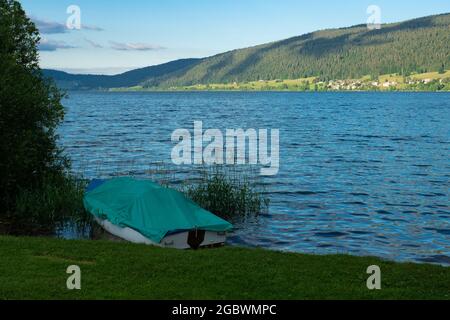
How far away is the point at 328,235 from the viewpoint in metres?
29.4

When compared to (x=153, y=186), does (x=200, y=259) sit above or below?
below

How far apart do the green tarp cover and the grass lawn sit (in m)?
3.50

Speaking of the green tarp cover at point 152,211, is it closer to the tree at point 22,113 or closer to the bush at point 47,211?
the bush at point 47,211

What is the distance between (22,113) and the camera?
29.8m

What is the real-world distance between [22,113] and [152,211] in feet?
35.1

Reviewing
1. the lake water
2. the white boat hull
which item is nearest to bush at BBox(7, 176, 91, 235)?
the white boat hull

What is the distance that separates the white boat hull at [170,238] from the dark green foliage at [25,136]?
495 cm

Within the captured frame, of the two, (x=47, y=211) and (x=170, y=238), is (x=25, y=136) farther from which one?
(x=170, y=238)

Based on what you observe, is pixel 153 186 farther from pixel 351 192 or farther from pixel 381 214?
pixel 351 192

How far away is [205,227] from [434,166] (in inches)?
1541

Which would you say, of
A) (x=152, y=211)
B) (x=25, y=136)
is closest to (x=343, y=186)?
(x=152, y=211)

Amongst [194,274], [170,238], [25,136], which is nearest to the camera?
[194,274]

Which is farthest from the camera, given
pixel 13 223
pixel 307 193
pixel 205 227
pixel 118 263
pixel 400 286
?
pixel 307 193
